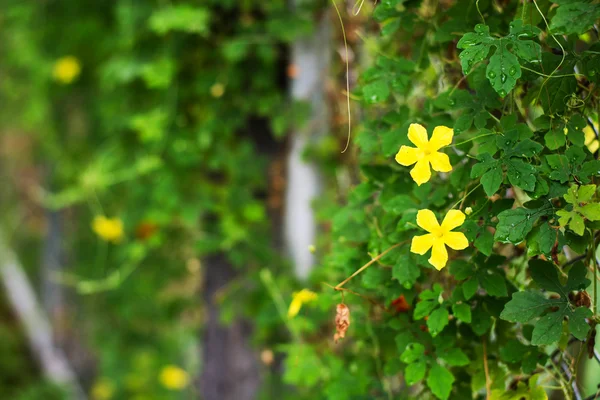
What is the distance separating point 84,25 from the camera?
2.57 metres

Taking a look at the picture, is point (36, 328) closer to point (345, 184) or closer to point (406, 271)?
point (345, 184)

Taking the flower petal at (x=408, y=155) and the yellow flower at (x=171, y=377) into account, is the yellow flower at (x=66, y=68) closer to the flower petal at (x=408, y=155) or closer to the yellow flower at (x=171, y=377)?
the yellow flower at (x=171, y=377)

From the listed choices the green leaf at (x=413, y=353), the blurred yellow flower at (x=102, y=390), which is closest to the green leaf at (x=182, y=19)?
the green leaf at (x=413, y=353)

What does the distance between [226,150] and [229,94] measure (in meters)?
0.20

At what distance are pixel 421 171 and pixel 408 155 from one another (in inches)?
1.2

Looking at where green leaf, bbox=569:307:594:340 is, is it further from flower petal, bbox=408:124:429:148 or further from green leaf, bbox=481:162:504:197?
flower petal, bbox=408:124:429:148

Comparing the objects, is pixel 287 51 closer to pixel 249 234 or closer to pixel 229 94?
pixel 229 94

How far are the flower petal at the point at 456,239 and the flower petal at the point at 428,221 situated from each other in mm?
20

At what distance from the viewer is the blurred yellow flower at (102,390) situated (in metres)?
3.91

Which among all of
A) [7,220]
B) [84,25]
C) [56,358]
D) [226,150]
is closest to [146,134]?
[226,150]

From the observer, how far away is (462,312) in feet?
3.16

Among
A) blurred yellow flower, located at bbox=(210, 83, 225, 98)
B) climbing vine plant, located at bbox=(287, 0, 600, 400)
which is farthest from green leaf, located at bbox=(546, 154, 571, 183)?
blurred yellow flower, located at bbox=(210, 83, 225, 98)

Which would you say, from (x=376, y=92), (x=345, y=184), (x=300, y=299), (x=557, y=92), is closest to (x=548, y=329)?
(x=557, y=92)

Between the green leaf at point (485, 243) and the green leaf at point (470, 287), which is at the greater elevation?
the green leaf at point (485, 243)
